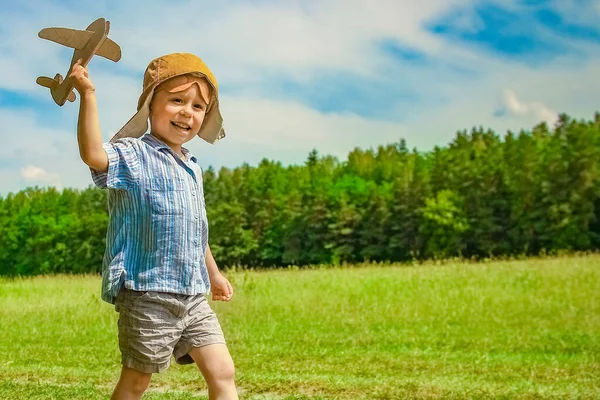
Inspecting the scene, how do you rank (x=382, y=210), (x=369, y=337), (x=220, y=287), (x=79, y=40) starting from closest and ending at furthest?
(x=79, y=40)
(x=220, y=287)
(x=369, y=337)
(x=382, y=210)

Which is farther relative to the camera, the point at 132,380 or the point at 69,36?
the point at 132,380

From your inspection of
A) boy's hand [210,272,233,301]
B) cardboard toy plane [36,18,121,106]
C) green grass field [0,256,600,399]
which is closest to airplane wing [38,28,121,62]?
cardboard toy plane [36,18,121,106]

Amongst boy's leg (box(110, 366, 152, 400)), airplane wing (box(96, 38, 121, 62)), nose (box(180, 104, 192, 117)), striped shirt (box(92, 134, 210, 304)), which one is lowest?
boy's leg (box(110, 366, 152, 400))

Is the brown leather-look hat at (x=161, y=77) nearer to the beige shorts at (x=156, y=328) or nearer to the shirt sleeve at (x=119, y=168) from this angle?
the shirt sleeve at (x=119, y=168)

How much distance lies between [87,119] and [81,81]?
0.17m

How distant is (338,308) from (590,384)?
6460 millimetres

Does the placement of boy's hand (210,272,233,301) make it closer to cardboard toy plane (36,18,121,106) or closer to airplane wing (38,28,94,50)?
cardboard toy plane (36,18,121,106)

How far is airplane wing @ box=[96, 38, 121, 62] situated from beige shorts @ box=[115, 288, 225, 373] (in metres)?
1.10

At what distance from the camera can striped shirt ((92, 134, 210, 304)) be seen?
3.53 metres

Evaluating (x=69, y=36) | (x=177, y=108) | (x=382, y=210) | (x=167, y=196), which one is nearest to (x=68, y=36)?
(x=69, y=36)

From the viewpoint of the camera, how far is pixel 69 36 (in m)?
3.44

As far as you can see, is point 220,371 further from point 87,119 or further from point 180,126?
point 87,119

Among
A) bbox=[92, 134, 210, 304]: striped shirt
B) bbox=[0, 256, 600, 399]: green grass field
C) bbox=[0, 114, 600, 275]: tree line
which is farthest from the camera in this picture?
bbox=[0, 114, 600, 275]: tree line

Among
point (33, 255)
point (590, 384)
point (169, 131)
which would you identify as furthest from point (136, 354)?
point (33, 255)
